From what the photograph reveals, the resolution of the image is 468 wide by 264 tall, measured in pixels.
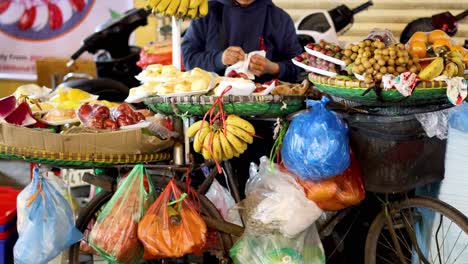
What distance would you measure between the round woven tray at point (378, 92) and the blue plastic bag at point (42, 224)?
5.16 ft

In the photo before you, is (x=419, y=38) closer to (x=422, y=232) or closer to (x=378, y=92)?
(x=378, y=92)

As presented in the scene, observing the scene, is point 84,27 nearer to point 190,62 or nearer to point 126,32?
point 126,32

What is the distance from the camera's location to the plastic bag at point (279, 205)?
2.92m

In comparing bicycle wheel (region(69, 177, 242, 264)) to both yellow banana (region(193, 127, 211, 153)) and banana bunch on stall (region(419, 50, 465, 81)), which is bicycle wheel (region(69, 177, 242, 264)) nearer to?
yellow banana (region(193, 127, 211, 153))

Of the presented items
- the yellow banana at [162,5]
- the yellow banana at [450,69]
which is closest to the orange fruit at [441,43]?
the yellow banana at [450,69]

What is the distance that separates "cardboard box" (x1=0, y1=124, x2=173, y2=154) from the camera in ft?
10.3

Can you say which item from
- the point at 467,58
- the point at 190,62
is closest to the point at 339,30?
the point at 190,62

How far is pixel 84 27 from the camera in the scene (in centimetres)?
711

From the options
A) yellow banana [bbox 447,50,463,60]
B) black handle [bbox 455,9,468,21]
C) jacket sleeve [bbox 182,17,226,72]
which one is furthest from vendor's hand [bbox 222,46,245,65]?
black handle [bbox 455,9,468,21]

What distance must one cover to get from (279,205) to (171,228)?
55 cm

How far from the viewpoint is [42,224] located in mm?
3236

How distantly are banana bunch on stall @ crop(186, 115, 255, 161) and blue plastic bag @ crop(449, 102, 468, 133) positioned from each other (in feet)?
3.29

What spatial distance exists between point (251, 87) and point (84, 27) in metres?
4.67

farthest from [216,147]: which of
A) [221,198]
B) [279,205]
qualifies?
[221,198]
